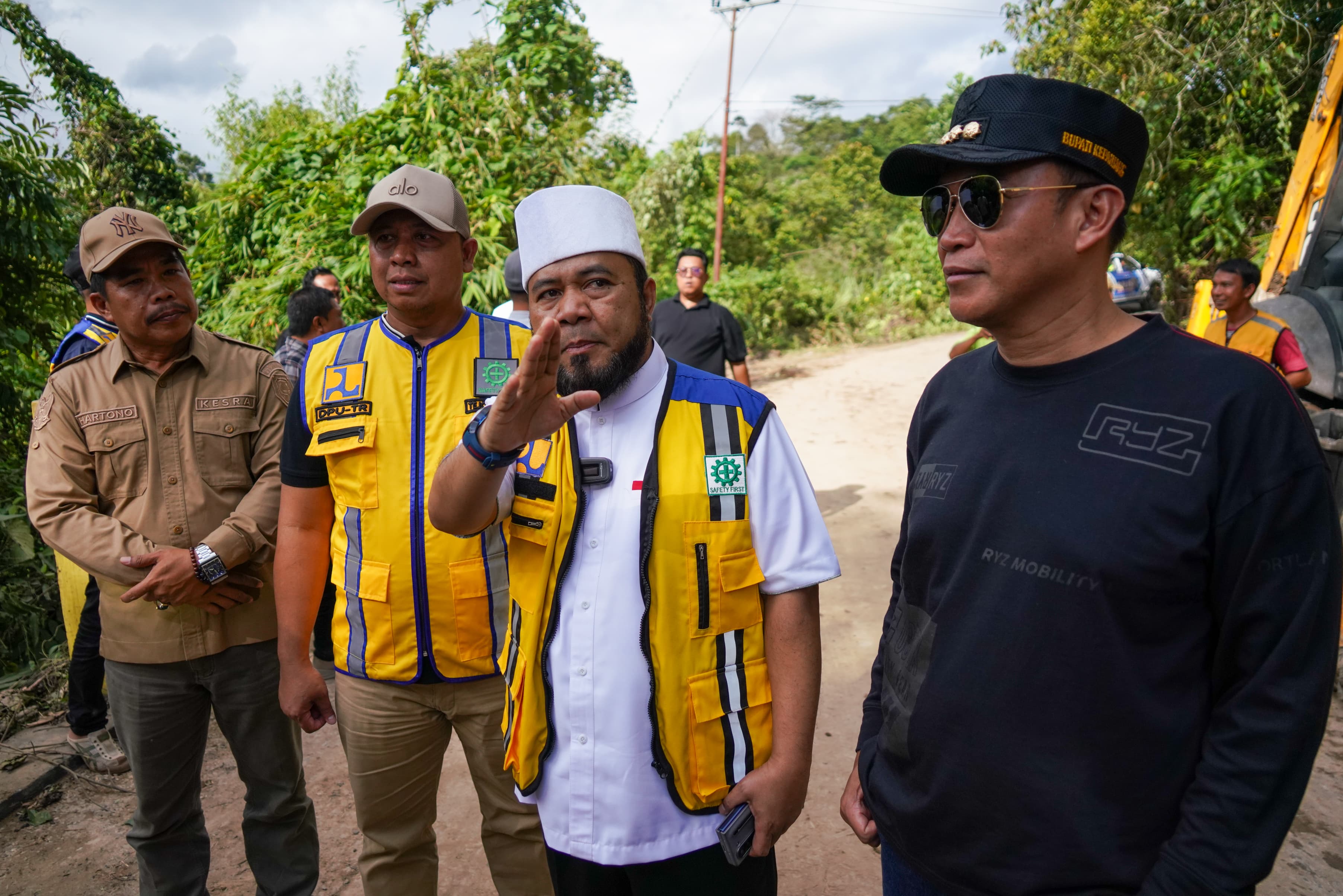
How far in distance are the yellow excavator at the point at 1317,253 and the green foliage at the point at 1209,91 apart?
344 cm

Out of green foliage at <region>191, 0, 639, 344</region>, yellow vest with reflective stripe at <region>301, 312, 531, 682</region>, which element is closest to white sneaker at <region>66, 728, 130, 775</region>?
yellow vest with reflective stripe at <region>301, 312, 531, 682</region>

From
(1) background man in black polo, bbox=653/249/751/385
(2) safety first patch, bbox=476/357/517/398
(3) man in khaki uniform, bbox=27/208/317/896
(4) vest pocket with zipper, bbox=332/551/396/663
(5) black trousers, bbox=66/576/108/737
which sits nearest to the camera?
(4) vest pocket with zipper, bbox=332/551/396/663

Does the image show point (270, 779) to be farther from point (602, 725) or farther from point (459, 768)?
point (602, 725)

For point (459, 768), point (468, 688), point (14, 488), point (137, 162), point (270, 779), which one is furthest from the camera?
point (137, 162)

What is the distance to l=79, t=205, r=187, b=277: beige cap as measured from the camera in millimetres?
2545

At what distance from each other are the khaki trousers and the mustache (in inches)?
50.2

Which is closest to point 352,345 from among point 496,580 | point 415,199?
point 415,199

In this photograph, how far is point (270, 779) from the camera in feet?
8.96

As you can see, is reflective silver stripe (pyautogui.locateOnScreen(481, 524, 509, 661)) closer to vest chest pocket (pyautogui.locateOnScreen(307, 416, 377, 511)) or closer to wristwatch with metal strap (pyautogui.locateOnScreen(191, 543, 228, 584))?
vest chest pocket (pyautogui.locateOnScreen(307, 416, 377, 511))

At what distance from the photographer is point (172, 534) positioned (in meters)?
2.59

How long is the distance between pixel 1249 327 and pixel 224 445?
17.0 feet

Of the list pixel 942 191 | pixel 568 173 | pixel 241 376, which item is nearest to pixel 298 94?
pixel 568 173

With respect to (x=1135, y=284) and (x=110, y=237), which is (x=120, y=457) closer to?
(x=110, y=237)

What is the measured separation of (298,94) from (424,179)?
76.6 feet
